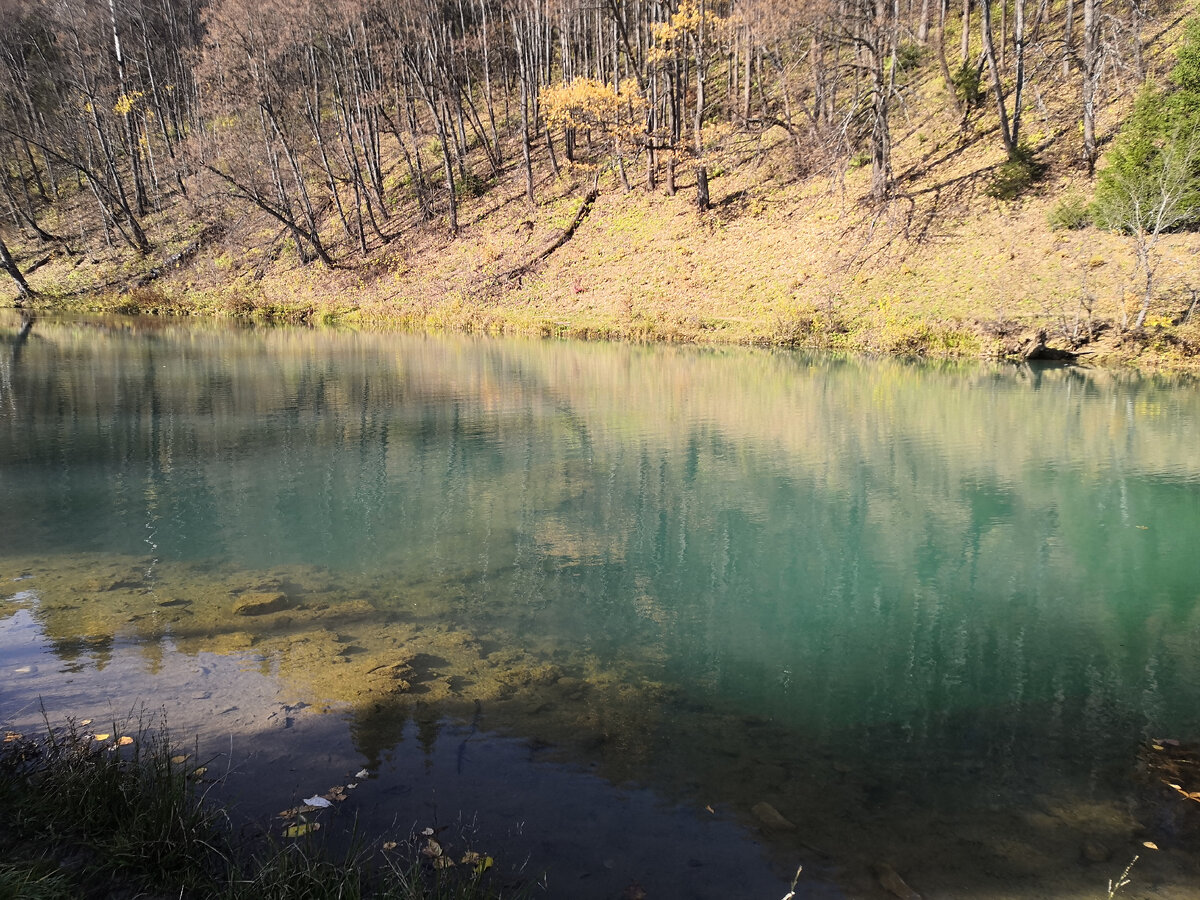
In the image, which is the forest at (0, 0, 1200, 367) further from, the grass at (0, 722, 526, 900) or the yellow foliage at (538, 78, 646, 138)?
the grass at (0, 722, 526, 900)

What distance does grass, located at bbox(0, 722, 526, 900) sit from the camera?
292 centimetres

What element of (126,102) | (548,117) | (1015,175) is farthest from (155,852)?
(126,102)

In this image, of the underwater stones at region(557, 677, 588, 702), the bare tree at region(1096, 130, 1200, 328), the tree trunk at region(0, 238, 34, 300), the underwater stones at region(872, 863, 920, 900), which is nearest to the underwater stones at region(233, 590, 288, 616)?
the underwater stones at region(557, 677, 588, 702)

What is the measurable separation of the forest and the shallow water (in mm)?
14217

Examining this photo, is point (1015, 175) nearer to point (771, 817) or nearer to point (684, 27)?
point (684, 27)

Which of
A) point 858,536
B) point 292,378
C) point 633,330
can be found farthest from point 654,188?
point 858,536

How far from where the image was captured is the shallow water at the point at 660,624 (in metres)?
3.97

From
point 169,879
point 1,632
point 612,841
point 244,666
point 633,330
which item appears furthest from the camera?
point 633,330

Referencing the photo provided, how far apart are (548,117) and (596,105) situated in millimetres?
4093

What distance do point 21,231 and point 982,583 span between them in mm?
58070

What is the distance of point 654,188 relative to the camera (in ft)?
117

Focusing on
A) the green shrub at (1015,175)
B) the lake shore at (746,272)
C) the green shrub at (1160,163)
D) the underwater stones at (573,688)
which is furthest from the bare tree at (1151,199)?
the underwater stones at (573,688)

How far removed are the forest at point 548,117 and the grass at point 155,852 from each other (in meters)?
22.5

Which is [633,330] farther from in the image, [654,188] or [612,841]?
[612,841]
